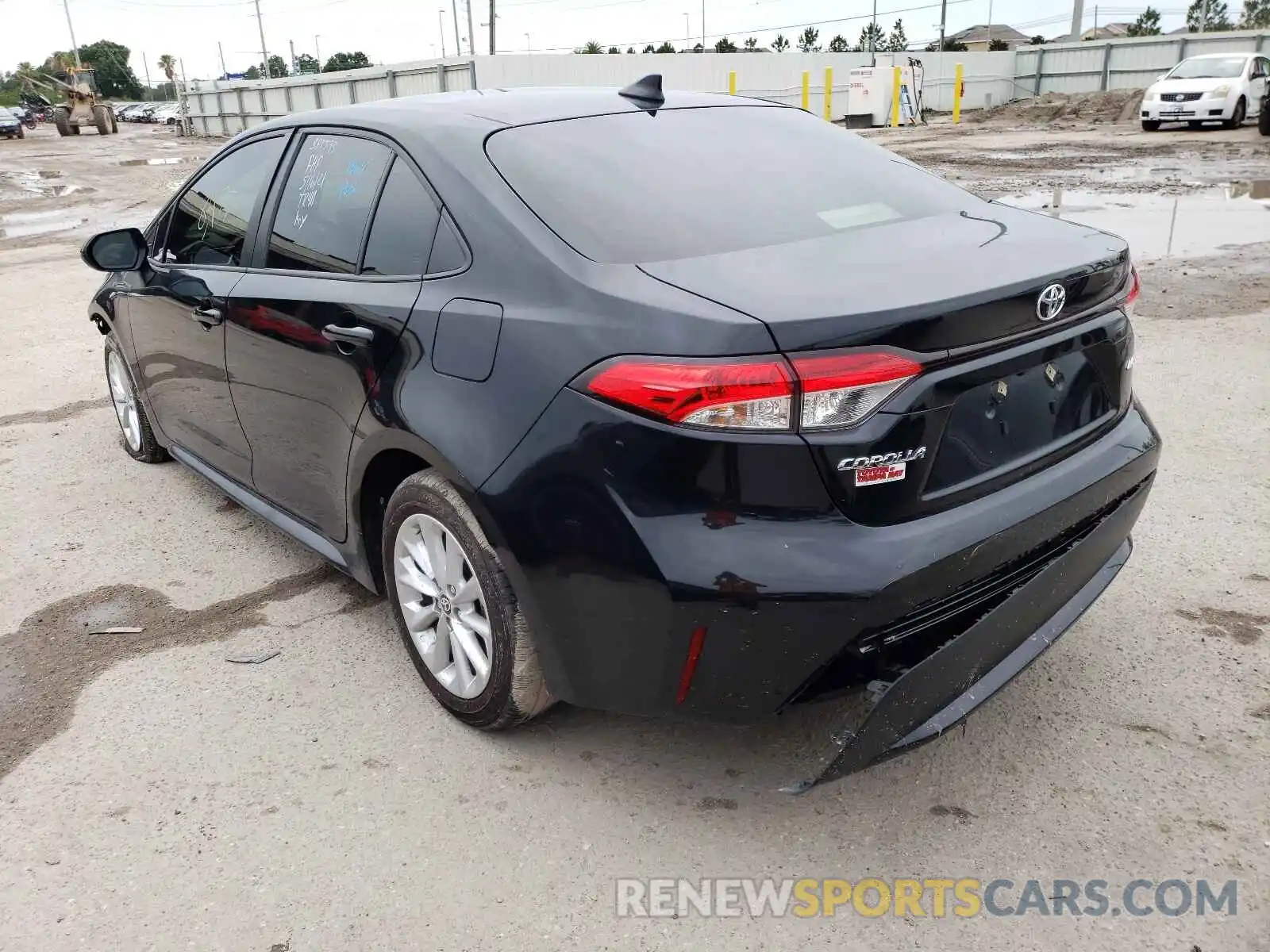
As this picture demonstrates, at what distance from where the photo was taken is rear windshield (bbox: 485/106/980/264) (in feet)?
8.16

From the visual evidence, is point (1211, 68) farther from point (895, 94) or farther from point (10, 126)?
point (10, 126)

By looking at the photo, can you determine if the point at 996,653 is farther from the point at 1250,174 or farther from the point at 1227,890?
the point at 1250,174

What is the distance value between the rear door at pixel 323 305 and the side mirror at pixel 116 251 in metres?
1.12

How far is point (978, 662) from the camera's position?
7.52 feet

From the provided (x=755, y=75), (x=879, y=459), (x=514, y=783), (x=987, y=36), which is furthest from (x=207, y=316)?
(x=987, y=36)

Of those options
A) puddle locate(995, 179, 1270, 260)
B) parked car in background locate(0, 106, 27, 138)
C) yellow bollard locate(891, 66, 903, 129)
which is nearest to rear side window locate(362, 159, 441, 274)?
puddle locate(995, 179, 1270, 260)

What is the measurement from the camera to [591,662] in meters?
2.35

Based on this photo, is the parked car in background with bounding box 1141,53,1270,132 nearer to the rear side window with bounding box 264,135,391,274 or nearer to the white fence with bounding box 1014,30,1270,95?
the white fence with bounding box 1014,30,1270,95

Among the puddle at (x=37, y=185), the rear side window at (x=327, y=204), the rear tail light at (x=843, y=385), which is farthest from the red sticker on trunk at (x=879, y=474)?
the puddle at (x=37, y=185)

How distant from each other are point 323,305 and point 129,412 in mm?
2621

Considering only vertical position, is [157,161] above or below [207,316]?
below

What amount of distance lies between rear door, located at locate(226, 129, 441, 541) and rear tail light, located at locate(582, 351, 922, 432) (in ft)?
3.12

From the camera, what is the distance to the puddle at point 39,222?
50.5ft

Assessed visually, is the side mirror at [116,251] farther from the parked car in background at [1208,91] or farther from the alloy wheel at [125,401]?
the parked car in background at [1208,91]
